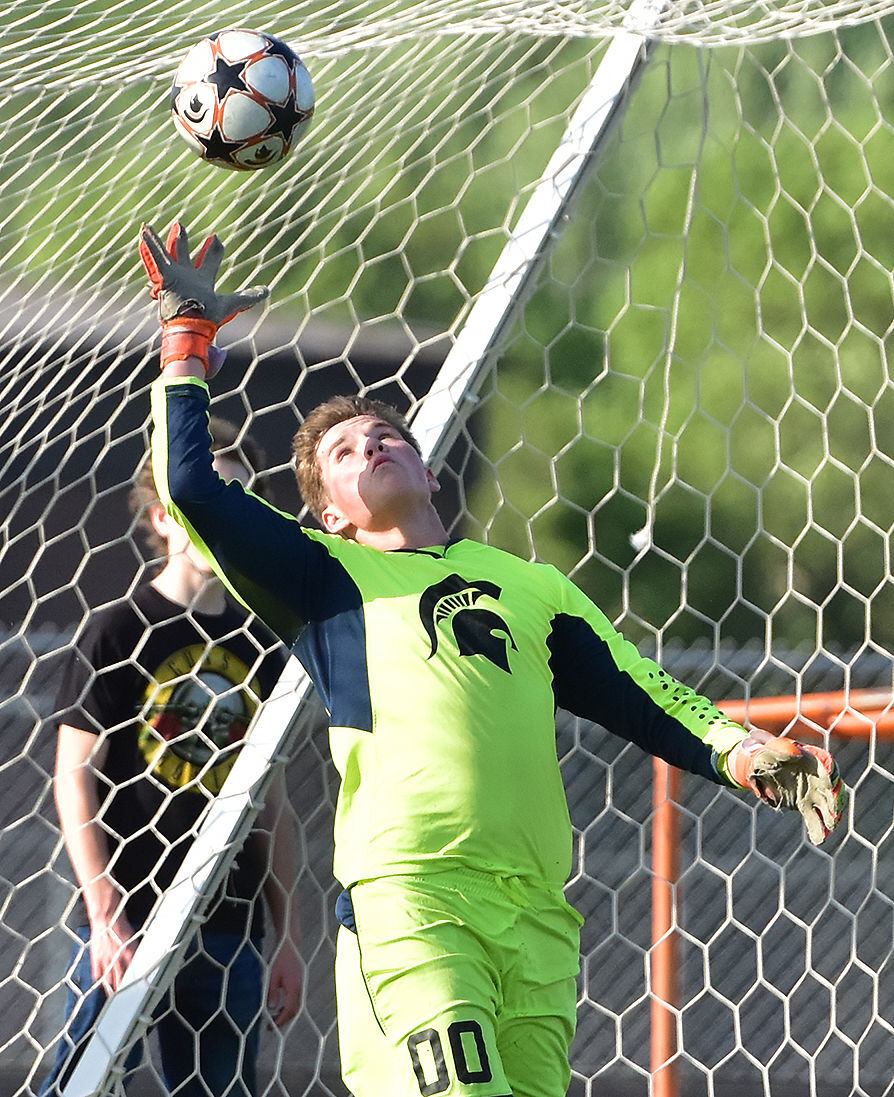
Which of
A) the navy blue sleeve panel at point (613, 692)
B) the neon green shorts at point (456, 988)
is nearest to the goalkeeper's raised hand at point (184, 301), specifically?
the navy blue sleeve panel at point (613, 692)

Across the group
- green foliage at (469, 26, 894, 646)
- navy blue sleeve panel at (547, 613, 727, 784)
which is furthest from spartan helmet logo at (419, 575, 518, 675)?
green foliage at (469, 26, 894, 646)

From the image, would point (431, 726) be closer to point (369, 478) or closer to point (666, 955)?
point (369, 478)

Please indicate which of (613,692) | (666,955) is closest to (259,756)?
(613,692)

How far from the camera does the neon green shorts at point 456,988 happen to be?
2.12m

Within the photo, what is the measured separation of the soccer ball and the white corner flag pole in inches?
19.2

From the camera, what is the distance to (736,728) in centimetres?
239

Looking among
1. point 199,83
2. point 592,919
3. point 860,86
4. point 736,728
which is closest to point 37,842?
point 592,919

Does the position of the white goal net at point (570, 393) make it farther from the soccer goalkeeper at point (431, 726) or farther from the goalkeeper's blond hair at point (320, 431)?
the soccer goalkeeper at point (431, 726)

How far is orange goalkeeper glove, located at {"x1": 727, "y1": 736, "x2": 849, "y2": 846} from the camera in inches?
84.0

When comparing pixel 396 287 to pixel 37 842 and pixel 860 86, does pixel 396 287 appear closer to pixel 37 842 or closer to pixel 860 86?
pixel 860 86

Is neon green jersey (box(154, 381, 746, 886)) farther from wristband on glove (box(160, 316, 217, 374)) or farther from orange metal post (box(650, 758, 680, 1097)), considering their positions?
orange metal post (box(650, 758, 680, 1097))

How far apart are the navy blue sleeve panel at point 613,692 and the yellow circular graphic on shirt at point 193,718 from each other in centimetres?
73

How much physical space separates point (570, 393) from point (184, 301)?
130 inches

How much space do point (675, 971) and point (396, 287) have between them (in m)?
6.47
